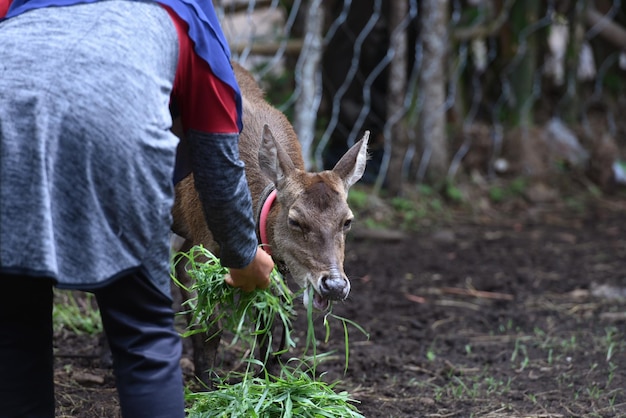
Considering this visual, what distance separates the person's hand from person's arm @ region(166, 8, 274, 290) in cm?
11

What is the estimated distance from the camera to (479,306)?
4848mm

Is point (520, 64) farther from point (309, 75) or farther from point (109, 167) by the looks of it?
point (109, 167)

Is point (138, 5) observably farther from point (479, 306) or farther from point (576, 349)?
point (479, 306)

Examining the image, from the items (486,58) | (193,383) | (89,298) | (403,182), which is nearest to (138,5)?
(193,383)

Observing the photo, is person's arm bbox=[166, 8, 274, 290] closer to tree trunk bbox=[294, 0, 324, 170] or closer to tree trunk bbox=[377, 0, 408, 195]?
tree trunk bbox=[294, 0, 324, 170]

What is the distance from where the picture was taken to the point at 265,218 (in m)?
3.61

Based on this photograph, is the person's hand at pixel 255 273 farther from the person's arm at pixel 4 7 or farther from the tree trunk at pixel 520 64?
the tree trunk at pixel 520 64

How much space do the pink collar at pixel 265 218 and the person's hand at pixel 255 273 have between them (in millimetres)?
787

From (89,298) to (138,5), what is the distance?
268 cm

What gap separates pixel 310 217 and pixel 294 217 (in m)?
0.07

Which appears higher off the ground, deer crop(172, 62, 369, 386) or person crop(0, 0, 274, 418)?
person crop(0, 0, 274, 418)

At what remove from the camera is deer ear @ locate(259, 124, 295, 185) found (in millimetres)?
3459

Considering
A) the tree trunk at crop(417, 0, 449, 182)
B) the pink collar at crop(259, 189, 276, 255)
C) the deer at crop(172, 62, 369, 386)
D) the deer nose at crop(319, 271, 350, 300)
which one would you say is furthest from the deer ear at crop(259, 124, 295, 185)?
the tree trunk at crop(417, 0, 449, 182)

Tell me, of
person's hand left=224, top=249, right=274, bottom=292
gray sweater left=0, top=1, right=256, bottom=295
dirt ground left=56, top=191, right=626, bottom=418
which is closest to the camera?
gray sweater left=0, top=1, right=256, bottom=295
